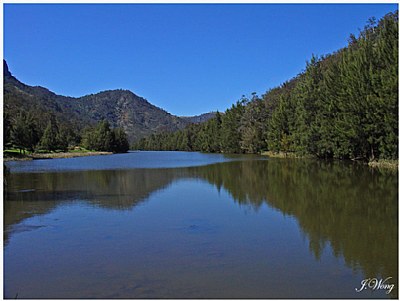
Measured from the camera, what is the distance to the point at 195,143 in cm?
12506

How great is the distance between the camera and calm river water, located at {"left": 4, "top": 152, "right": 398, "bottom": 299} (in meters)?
6.67

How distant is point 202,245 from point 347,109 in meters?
29.2

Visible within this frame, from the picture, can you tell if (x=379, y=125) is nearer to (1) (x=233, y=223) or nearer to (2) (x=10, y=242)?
(1) (x=233, y=223)

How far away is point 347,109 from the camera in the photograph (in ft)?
116

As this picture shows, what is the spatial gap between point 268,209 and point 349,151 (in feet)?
96.9

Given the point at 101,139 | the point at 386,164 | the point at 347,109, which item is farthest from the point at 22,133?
the point at 386,164

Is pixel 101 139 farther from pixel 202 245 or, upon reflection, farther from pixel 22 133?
pixel 202 245
